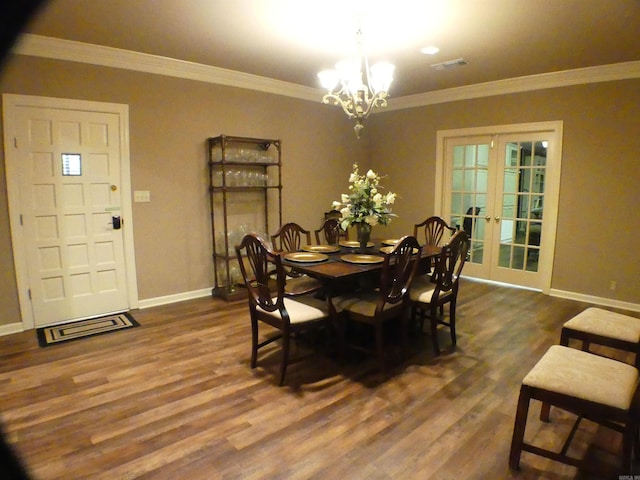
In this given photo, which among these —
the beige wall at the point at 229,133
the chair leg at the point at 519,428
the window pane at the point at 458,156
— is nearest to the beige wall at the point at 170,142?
the beige wall at the point at 229,133

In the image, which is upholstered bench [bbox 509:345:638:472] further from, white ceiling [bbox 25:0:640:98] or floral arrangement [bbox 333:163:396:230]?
white ceiling [bbox 25:0:640:98]

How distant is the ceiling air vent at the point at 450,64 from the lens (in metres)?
4.01

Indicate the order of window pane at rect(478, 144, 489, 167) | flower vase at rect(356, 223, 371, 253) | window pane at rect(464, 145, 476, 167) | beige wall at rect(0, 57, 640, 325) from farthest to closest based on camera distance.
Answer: window pane at rect(464, 145, 476, 167), window pane at rect(478, 144, 489, 167), beige wall at rect(0, 57, 640, 325), flower vase at rect(356, 223, 371, 253)

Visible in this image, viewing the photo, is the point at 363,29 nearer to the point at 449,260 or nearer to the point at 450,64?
the point at 450,64

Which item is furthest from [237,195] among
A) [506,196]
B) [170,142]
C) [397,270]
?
[506,196]

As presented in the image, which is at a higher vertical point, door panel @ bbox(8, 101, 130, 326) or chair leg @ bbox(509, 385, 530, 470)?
door panel @ bbox(8, 101, 130, 326)

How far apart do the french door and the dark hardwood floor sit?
1.68 m

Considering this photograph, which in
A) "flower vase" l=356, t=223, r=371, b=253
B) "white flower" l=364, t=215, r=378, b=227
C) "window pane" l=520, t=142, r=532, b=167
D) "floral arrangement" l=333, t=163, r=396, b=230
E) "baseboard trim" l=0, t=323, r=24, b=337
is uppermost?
"window pane" l=520, t=142, r=532, b=167

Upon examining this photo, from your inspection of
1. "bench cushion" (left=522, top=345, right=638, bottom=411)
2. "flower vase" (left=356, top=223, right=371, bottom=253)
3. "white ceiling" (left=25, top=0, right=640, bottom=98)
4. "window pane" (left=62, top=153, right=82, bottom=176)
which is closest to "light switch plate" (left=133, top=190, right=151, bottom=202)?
"window pane" (left=62, top=153, right=82, bottom=176)

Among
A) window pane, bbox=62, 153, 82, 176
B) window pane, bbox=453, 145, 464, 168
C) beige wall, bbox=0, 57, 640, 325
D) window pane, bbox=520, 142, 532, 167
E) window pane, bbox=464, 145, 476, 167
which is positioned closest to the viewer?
window pane, bbox=62, 153, 82, 176

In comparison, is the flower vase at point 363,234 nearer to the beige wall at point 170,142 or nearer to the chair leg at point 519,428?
the chair leg at point 519,428

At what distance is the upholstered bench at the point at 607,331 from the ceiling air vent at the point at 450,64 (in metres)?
2.79

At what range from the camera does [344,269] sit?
2896 mm

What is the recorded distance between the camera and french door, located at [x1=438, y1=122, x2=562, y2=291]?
4.75 meters
